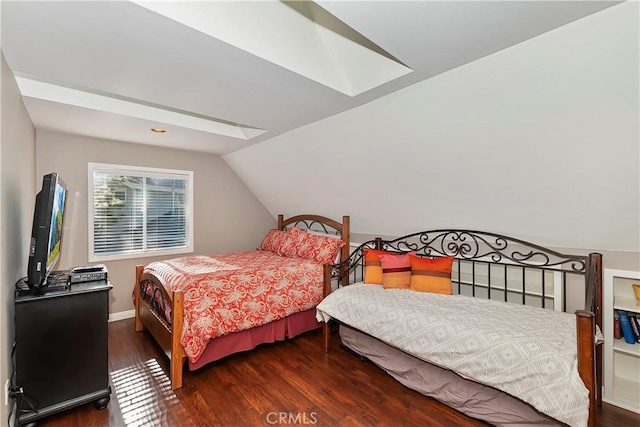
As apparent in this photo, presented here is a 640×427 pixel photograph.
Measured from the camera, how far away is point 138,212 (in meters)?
3.95

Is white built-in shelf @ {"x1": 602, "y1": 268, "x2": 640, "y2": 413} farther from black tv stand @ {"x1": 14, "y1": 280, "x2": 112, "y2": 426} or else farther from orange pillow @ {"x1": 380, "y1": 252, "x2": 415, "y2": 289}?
black tv stand @ {"x1": 14, "y1": 280, "x2": 112, "y2": 426}

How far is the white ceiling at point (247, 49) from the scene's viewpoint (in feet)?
4.43

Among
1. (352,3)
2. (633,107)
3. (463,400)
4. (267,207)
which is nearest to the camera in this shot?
(352,3)

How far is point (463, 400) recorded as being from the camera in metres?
2.01

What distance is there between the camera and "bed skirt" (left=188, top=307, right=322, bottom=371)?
259cm

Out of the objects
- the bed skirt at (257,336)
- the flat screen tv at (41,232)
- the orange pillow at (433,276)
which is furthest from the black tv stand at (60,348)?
the orange pillow at (433,276)

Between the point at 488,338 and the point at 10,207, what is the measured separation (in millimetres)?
3070

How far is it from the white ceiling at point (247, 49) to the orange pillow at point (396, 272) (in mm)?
1502

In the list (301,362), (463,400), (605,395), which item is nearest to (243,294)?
(301,362)

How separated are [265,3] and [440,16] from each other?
1011 mm

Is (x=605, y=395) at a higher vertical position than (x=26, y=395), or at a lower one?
lower

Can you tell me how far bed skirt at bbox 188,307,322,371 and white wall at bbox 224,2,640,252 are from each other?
147 cm

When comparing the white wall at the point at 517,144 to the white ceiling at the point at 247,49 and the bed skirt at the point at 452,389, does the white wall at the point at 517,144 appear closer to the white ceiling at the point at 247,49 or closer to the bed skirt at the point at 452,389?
the white ceiling at the point at 247,49

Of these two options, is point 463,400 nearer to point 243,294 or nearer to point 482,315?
point 482,315
